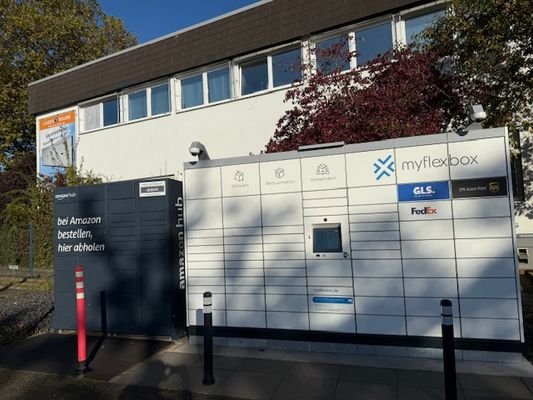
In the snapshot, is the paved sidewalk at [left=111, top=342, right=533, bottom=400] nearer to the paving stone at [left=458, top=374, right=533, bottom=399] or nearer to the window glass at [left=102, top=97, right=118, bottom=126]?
the paving stone at [left=458, top=374, right=533, bottom=399]

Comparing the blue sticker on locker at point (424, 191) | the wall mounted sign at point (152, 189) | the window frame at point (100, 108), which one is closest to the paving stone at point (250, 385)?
A: the blue sticker on locker at point (424, 191)

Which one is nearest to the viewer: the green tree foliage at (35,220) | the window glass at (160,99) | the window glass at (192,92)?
the window glass at (192,92)

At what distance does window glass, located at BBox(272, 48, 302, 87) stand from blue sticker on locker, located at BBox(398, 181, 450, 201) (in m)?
8.22

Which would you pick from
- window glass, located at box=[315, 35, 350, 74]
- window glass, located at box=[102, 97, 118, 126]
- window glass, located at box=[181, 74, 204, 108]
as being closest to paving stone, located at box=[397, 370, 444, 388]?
window glass, located at box=[315, 35, 350, 74]

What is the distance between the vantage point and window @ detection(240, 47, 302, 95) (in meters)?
13.0

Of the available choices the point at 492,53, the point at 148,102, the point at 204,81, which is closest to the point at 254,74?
the point at 204,81

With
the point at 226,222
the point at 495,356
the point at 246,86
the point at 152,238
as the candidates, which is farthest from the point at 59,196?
the point at 246,86

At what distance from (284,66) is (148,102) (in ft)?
18.6

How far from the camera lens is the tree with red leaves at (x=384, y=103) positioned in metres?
7.55

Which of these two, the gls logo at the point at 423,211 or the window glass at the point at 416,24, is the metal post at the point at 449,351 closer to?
the gls logo at the point at 423,211

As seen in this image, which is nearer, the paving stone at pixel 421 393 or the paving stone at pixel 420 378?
the paving stone at pixel 421 393

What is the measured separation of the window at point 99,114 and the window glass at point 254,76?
579cm

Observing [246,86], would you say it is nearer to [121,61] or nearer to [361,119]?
[121,61]

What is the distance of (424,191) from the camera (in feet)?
17.4
